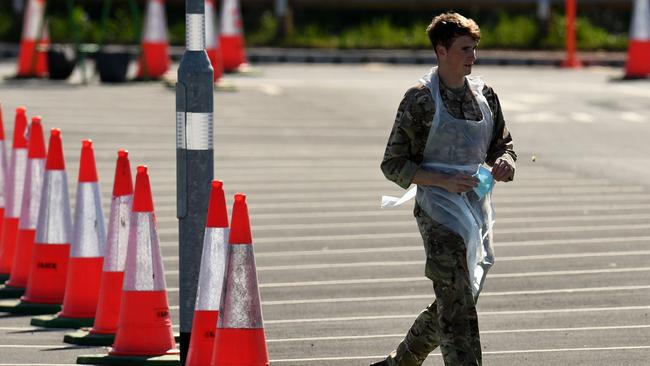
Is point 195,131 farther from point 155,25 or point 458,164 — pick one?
point 155,25

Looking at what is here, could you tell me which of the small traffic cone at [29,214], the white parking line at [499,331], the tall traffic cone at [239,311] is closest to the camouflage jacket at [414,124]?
the tall traffic cone at [239,311]

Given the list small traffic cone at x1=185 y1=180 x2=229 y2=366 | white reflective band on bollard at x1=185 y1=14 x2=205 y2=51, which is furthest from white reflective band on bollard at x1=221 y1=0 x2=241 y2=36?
small traffic cone at x1=185 y1=180 x2=229 y2=366

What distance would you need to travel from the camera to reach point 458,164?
754 centimetres

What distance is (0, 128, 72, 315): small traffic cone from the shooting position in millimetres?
10141

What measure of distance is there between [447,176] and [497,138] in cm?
45

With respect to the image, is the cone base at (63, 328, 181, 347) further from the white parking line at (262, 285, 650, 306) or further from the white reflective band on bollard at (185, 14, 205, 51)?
the white reflective band on bollard at (185, 14, 205, 51)

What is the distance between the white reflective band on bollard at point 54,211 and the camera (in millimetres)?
10117

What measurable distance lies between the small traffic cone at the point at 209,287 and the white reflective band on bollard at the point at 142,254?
2.56 ft

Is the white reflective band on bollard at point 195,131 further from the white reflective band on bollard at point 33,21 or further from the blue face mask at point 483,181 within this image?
the white reflective band on bollard at point 33,21

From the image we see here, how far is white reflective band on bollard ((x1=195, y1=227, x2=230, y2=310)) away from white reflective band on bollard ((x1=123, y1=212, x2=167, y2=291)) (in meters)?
0.81

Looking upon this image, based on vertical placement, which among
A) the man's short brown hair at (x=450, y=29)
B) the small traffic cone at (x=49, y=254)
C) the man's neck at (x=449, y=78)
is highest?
the man's short brown hair at (x=450, y=29)

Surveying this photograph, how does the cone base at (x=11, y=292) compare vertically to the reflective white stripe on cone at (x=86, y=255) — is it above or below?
below

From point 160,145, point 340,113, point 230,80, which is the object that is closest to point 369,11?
point 230,80

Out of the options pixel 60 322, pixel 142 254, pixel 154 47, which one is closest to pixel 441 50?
pixel 142 254
